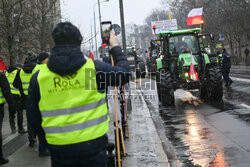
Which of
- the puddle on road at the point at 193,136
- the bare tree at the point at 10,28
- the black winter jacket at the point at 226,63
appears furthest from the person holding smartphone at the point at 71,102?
the black winter jacket at the point at 226,63

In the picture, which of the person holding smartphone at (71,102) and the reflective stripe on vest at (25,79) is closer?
the person holding smartphone at (71,102)

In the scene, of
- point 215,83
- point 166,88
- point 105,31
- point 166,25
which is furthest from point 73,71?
point 166,25

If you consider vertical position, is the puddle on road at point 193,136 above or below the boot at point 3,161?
below

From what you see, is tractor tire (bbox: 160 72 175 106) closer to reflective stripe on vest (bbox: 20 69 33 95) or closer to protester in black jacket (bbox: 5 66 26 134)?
protester in black jacket (bbox: 5 66 26 134)

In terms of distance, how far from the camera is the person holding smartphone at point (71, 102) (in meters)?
3.03

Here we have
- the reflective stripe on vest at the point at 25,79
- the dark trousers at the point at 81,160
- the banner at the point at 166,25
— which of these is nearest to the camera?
the dark trousers at the point at 81,160

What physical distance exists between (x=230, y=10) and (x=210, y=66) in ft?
102

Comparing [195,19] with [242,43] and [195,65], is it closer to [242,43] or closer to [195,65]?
[195,65]

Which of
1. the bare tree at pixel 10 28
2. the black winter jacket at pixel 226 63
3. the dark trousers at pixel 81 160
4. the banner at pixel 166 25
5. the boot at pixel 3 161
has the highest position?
the banner at pixel 166 25

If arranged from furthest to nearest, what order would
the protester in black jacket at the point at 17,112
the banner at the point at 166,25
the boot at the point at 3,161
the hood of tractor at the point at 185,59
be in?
the banner at the point at 166,25
the hood of tractor at the point at 185,59
the protester in black jacket at the point at 17,112
the boot at the point at 3,161

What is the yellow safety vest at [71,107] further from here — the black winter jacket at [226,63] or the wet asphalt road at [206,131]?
the black winter jacket at [226,63]

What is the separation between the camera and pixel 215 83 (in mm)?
13250

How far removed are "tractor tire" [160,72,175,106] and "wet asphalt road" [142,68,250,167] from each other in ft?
1.00

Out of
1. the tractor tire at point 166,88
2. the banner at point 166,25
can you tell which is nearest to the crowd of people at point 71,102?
the tractor tire at point 166,88
